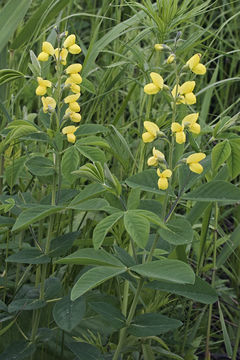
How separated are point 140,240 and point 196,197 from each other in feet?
0.61

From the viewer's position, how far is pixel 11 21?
3.52 ft

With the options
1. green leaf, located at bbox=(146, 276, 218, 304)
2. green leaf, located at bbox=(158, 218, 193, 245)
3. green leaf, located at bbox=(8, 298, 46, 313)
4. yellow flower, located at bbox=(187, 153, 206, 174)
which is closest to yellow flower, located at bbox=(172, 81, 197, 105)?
yellow flower, located at bbox=(187, 153, 206, 174)

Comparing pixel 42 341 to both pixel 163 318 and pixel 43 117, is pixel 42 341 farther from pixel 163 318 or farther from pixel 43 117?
pixel 43 117

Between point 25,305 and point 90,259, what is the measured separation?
0.88 ft

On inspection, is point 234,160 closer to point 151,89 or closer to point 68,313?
point 151,89

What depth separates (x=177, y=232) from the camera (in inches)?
37.7

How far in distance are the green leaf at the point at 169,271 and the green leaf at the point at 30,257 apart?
0.75 ft

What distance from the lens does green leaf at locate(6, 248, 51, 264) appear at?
3.55ft

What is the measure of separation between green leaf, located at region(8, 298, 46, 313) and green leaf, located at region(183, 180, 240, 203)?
0.36 m

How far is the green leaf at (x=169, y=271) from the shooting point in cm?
87

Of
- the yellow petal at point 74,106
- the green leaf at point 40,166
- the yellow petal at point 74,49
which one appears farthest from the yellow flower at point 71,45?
the green leaf at point 40,166

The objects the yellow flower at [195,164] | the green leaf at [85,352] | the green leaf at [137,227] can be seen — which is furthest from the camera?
the green leaf at [85,352]

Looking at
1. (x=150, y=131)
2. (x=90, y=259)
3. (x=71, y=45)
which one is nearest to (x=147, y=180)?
Result: (x=150, y=131)

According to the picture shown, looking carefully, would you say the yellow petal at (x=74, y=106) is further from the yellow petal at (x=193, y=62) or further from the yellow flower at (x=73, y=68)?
the yellow petal at (x=193, y=62)
